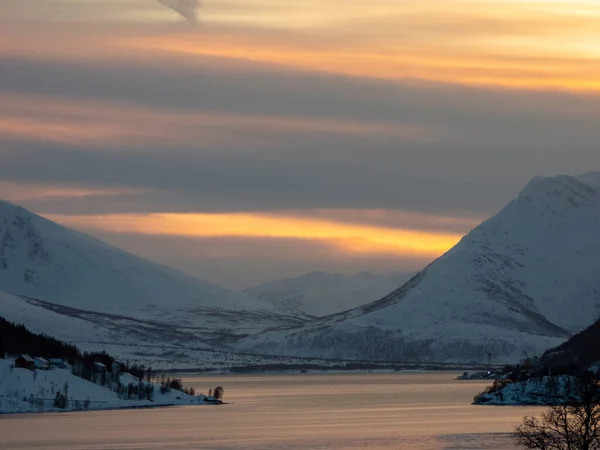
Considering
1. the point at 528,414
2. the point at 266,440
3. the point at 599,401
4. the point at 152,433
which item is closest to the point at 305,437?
the point at 266,440

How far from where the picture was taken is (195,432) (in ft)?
567

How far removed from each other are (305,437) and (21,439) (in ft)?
91.5

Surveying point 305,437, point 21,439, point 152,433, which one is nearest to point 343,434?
point 305,437

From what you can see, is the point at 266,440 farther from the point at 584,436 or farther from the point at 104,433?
the point at 584,436

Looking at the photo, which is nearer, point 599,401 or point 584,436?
point 584,436

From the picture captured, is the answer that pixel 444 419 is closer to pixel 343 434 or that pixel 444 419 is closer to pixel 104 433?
pixel 343 434

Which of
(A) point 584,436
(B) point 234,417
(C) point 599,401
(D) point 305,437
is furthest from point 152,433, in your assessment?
(A) point 584,436

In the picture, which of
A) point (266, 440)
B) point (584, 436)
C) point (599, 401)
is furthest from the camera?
point (266, 440)

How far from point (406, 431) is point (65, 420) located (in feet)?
139

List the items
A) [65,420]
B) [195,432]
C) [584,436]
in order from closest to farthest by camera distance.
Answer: [584,436]
[195,432]
[65,420]

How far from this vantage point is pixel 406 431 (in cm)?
17300

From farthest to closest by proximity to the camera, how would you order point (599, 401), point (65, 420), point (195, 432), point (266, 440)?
1. point (65, 420)
2. point (195, 432)
3. point (266, 440)
4. point (599, 401)

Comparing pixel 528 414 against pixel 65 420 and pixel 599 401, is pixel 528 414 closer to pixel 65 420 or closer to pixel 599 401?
pixel 65 420

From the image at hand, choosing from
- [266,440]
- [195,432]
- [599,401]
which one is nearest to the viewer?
[599,401]
